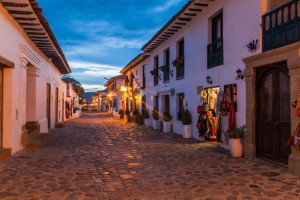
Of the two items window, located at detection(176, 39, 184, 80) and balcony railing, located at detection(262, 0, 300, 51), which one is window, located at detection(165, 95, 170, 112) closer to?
window, located at detection(176, 39, 184, 80)

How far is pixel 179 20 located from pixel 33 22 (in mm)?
6450

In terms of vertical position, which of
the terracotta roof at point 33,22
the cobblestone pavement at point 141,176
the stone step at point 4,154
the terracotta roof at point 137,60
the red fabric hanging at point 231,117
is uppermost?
the terracotta roof at point 137,60

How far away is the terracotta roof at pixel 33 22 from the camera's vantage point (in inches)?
282

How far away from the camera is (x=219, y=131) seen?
415 inches

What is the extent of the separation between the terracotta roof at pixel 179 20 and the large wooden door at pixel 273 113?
14.0 feet

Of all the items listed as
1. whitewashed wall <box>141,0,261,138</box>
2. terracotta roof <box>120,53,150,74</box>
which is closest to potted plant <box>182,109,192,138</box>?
whitewashed wall <box>141,0,261,138</box>

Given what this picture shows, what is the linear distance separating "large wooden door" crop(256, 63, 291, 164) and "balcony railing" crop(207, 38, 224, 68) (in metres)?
2.54

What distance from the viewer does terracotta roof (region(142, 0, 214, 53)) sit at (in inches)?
427

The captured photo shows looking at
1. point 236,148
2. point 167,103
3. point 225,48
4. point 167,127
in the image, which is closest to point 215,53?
point 225,48

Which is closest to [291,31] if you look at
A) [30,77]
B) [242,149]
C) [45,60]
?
[242,149]

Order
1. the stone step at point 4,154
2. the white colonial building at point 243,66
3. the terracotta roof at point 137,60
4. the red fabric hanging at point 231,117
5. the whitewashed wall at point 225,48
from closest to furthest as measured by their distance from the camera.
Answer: the white colonial building at point 243,66, the stone step at point 4,154, the whitewashed wall at point 225,48, the red fabric hanging at point 231,117, the terracotta roof at point 137,60

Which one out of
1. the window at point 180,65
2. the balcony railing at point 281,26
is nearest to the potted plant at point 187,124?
the window at point 180,65

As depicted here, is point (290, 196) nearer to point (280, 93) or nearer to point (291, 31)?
point (280, 93)

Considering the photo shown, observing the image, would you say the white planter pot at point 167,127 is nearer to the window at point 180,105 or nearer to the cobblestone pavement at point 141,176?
the window at point 180,105
